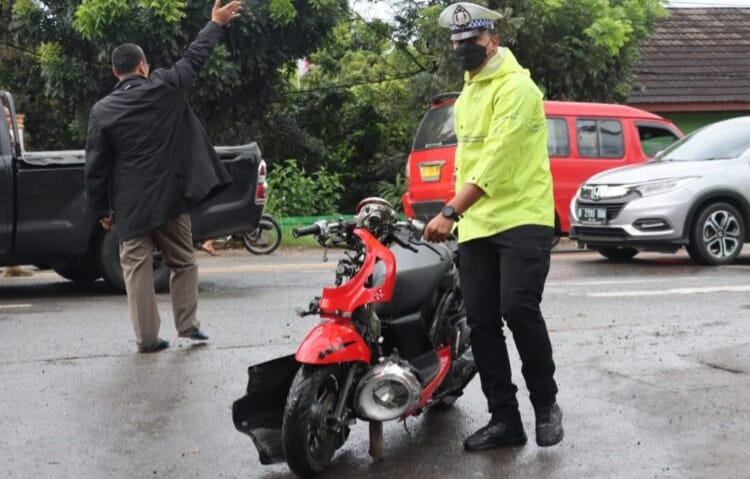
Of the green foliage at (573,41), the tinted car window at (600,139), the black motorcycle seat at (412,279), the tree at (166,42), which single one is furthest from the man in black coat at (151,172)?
the green foliage at (573,41)

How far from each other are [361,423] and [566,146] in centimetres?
1095

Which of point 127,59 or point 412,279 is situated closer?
point 412,279

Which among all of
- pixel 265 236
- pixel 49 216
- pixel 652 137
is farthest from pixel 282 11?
pixel 49 216

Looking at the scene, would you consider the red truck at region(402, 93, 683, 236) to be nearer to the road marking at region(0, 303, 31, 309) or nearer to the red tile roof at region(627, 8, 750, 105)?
the road marking at region(0, 303, 31, 309)

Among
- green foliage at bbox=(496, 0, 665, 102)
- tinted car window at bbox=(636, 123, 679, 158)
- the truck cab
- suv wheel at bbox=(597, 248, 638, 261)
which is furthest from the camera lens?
green foliage at bbox=(496, 0, 665, 102)

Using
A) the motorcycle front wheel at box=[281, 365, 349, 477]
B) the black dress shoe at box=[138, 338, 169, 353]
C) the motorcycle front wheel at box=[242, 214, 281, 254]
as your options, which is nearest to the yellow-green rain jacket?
the motorcycle front wheel at box=[281, 365, 349, 477]

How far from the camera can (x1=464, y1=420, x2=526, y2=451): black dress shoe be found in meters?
5.34

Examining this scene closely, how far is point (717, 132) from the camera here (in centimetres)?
1411

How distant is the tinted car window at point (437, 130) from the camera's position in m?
15.5

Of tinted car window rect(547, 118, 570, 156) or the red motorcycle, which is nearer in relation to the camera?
the red motorcycle

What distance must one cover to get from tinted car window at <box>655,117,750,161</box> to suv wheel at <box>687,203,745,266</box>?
74cm

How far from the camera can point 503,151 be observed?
509 centimetres

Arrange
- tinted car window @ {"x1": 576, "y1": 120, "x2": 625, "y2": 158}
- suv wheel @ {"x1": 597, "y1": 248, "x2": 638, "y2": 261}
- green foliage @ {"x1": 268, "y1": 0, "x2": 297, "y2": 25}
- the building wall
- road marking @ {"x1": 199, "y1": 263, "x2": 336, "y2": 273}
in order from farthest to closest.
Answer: the building wall → green foliage @ {"x1": 268, "y1": 0, "x2": 297, "y2": 25} → tinted car window @ {"x1": 576, "y1": 120, "x2": 625, "y2": 158} → suv wheel @ {"x1": 597, "y1": 248, "x2": 638, "y2": 261} → road marking @ {"x1": 199, "y1": 263, "x2": 336, "y2": 273}

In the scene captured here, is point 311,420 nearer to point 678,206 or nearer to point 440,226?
point 440,226
